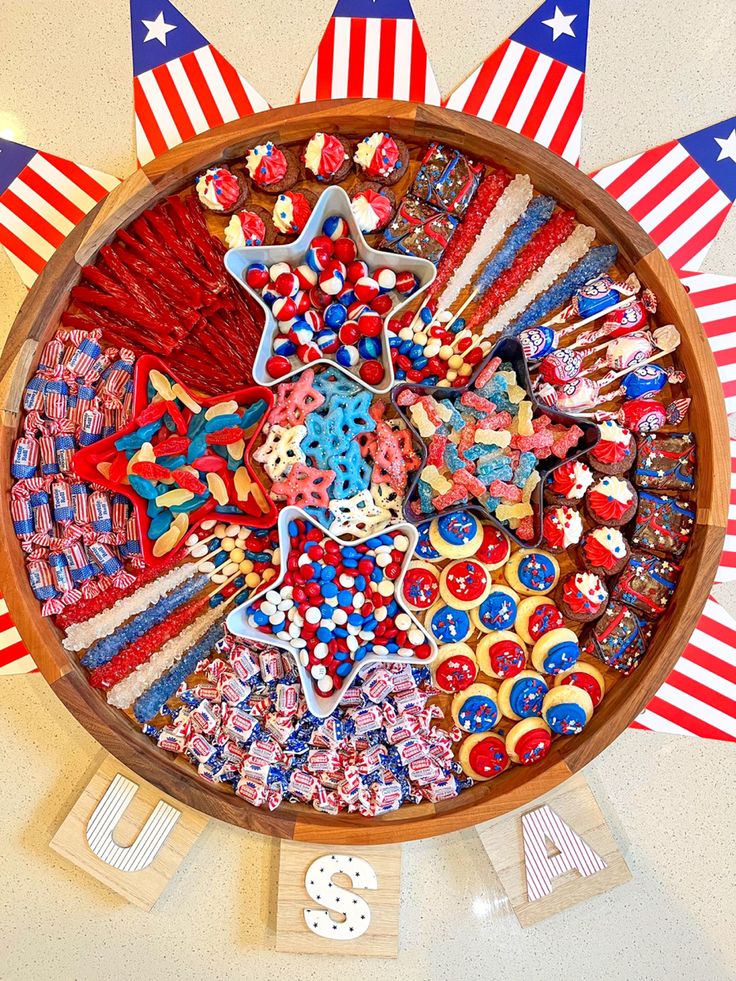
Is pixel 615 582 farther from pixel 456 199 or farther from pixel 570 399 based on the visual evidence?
pixel 456 199

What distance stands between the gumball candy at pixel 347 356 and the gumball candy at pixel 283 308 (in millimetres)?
162

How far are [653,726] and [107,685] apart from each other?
163 cm

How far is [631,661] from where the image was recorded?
78.8 inches

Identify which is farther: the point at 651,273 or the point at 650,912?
the point at 650,912

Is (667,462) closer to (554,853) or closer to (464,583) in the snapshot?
(464,583)

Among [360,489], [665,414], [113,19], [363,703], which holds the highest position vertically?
[113,19]

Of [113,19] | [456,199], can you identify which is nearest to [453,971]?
[456,199]

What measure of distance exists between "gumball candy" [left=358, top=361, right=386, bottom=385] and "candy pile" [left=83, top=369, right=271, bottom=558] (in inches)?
11.1

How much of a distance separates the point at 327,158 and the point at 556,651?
4.87 ft

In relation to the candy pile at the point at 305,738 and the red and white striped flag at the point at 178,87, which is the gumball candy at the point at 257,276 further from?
the candy pile at the point at 305,738

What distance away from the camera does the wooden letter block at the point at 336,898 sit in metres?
2.08

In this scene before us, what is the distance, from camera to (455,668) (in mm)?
1992

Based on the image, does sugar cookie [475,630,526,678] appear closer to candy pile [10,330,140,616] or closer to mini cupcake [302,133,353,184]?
candy pile [10,330,140,616]

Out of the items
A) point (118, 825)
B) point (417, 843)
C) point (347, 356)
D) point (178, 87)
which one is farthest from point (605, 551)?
point (178, 87)
